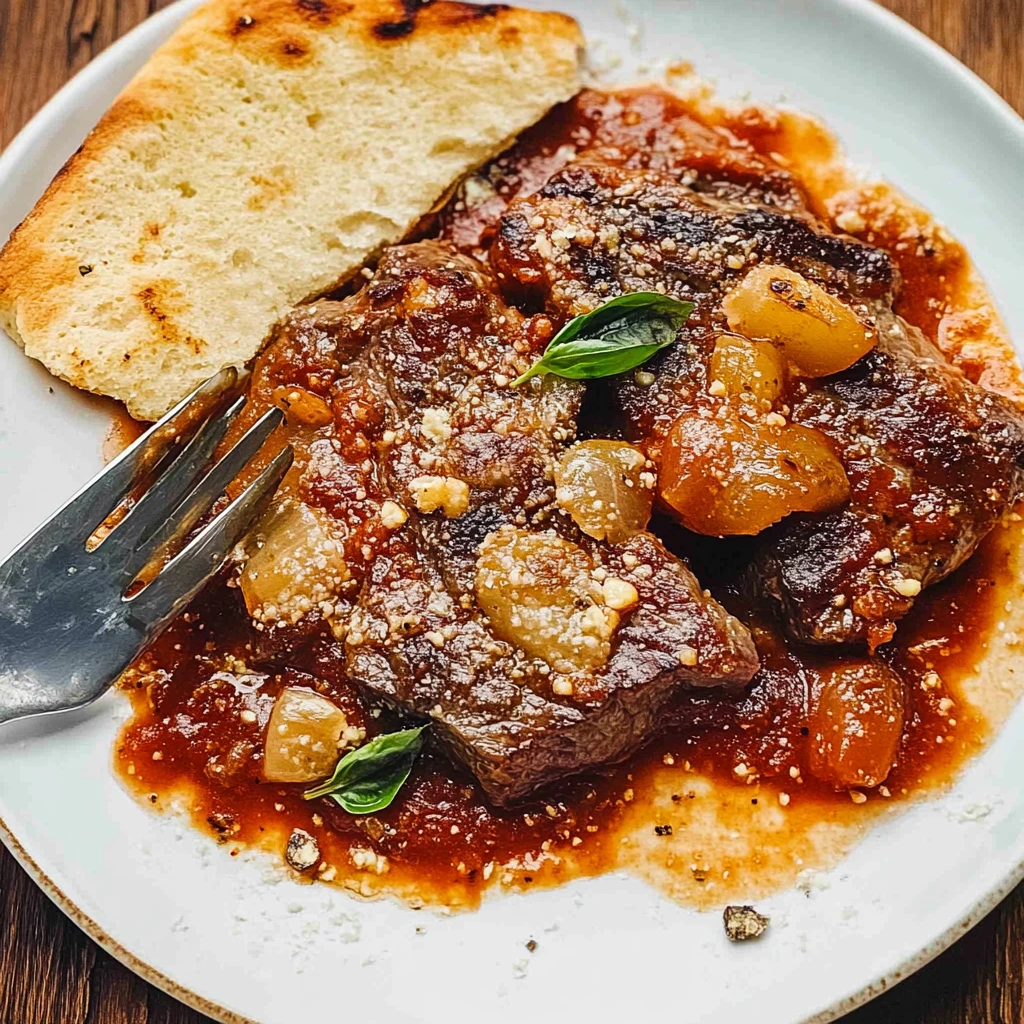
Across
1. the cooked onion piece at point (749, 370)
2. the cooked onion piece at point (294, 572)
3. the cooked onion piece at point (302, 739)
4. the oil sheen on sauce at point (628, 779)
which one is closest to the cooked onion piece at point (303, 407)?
the cooked onion piece at point (294, 572)

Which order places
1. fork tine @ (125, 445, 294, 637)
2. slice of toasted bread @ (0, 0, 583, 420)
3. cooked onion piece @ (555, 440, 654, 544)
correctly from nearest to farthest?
cooked onion piece @ (555, 440, 654, 544), fork tine @ (125, 445, 294, 637), slice of toasted bread @ (0, 0, 583, 420)

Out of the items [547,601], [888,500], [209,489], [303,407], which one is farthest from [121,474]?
[888,500]

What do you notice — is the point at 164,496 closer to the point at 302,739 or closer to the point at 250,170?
the point at 302,739

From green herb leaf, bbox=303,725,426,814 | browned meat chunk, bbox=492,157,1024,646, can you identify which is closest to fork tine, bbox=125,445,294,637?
green herb leaf, bbox=303,725,426,814

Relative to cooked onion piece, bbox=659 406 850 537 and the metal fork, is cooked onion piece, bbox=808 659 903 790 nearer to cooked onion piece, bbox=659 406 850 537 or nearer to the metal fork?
cooked onion piece, bbox=659 406 850 537

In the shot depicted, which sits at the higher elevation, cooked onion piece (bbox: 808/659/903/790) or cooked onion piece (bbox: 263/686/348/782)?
cooked onion piece (bbox: 808/659/903/790)

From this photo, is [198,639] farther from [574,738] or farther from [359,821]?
[574,738]

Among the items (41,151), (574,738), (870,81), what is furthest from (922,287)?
(41,151)

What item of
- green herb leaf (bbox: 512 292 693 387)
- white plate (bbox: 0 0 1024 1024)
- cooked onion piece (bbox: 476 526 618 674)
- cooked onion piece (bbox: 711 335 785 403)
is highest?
cooked onion piece (bbox: 711 335 785 403)
